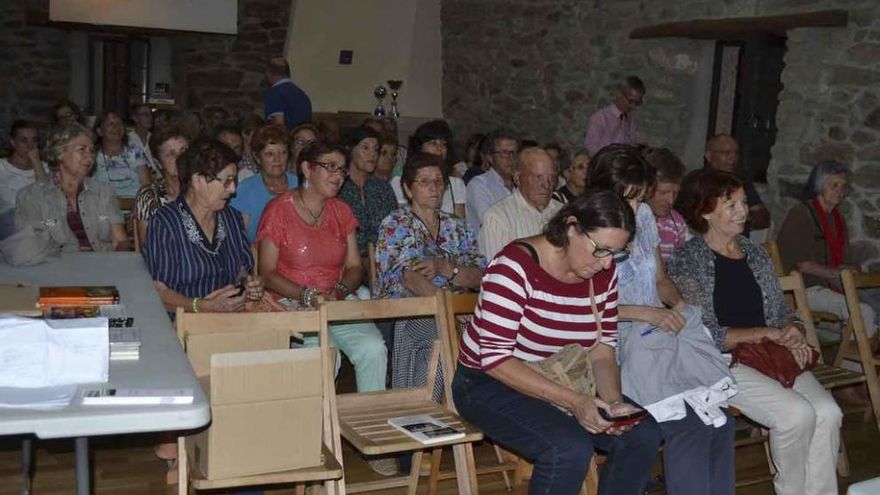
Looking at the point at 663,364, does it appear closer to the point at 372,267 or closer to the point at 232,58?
the point at 372,267

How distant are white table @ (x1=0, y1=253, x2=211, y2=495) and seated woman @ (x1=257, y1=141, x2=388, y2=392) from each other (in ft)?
2.25

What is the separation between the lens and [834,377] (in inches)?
170

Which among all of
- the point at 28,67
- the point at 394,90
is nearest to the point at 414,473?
the point at 394,90

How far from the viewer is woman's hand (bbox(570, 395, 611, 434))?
3.03 metres

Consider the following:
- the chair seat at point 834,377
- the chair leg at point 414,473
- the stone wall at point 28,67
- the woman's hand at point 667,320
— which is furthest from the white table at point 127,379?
the stone wall at point 28,67

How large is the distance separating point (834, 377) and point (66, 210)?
3.24 m

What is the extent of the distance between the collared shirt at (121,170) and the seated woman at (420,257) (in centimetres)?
282

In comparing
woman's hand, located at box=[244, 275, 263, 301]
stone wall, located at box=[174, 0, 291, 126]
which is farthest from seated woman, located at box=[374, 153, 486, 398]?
stone wall, located at box=[174, 0, 291, 126]

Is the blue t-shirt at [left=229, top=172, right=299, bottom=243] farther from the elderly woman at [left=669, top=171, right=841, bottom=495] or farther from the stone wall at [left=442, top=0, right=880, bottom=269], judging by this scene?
the stone wall at [left=442, top=0, right=880, bottom=269]

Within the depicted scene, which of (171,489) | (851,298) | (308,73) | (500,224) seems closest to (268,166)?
(500,224)

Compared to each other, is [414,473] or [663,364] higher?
[663,364]

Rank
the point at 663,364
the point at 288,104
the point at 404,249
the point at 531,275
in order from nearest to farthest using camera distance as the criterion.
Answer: the point at 531,275 < the point at 663,364 < the point at 404,249 < the point at 288,104

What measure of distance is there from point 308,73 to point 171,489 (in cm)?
756

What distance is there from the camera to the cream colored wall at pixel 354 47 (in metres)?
10.7
